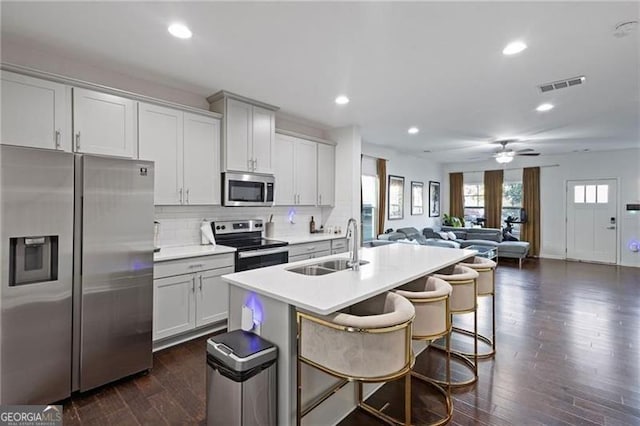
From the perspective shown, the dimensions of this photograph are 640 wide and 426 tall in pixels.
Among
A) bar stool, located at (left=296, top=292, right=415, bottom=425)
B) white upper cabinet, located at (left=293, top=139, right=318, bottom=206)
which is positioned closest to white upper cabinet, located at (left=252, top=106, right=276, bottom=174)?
white upper cabinet, located at (left=293, top=139, right=318, bottom=206)

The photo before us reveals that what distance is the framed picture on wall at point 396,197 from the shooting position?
24.9ft

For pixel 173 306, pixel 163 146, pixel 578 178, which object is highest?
pixel 578 178

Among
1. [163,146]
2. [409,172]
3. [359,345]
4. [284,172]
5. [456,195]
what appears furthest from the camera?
[456,195]

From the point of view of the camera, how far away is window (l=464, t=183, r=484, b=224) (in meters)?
9.40

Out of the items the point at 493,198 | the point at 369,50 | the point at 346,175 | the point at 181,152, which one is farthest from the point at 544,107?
the point at 493,198

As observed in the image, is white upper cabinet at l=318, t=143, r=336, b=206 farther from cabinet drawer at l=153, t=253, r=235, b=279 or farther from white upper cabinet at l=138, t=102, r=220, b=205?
cabinet drawer at l=153, t=253, r=235, b=279

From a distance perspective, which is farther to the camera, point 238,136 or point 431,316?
point 238,136

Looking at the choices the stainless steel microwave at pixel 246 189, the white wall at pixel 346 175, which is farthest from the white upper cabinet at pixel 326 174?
the stainless steel microwave at pixel 246 189

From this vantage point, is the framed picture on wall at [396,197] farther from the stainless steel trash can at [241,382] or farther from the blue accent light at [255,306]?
the stainless steel trash can at [241,382]

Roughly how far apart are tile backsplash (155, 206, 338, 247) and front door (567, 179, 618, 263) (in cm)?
669

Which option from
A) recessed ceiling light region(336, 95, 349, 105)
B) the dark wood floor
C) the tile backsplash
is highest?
recessed ceiling light region(336, 95, 349, 105)

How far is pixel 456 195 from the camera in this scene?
9758 millimetres

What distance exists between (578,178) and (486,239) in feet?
8.89

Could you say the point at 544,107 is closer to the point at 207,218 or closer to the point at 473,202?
the point at 207,218
